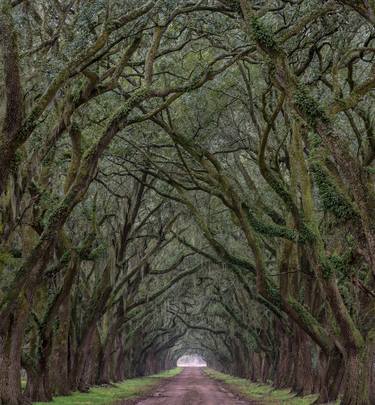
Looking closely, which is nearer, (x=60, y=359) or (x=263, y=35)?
(x=263, y=35)

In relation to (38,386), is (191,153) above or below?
above

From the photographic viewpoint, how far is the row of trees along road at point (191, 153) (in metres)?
12.0

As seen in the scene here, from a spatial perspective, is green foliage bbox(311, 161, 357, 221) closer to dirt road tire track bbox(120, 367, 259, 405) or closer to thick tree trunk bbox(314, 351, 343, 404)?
thick tree trunk bbox(314, 351, 343, 404)

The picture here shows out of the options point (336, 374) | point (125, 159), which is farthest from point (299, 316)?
point (125, 159)

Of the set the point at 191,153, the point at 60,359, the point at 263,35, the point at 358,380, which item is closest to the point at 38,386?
the point at 60,359

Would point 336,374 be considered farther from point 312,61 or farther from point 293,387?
point 312,61

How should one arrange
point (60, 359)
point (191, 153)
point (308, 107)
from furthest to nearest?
1. point (60, 359)
2. point (191, 153)
3. point (308, 107)

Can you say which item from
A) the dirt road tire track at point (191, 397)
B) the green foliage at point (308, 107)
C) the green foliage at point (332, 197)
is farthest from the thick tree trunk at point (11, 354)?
the green foliage at point (308, 107)

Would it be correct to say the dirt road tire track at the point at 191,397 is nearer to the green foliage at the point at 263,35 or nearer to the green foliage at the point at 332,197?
the green foliage at the point at 332,197

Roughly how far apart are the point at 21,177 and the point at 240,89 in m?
8.70

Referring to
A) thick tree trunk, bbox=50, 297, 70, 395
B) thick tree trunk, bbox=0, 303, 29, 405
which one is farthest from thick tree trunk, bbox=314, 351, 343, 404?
thick tree trunk, bbox=50, 297, 70, 395

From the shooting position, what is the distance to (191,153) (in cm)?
1884

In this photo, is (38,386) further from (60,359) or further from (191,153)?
(191,153)

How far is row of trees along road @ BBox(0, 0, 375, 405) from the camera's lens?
12.0m
